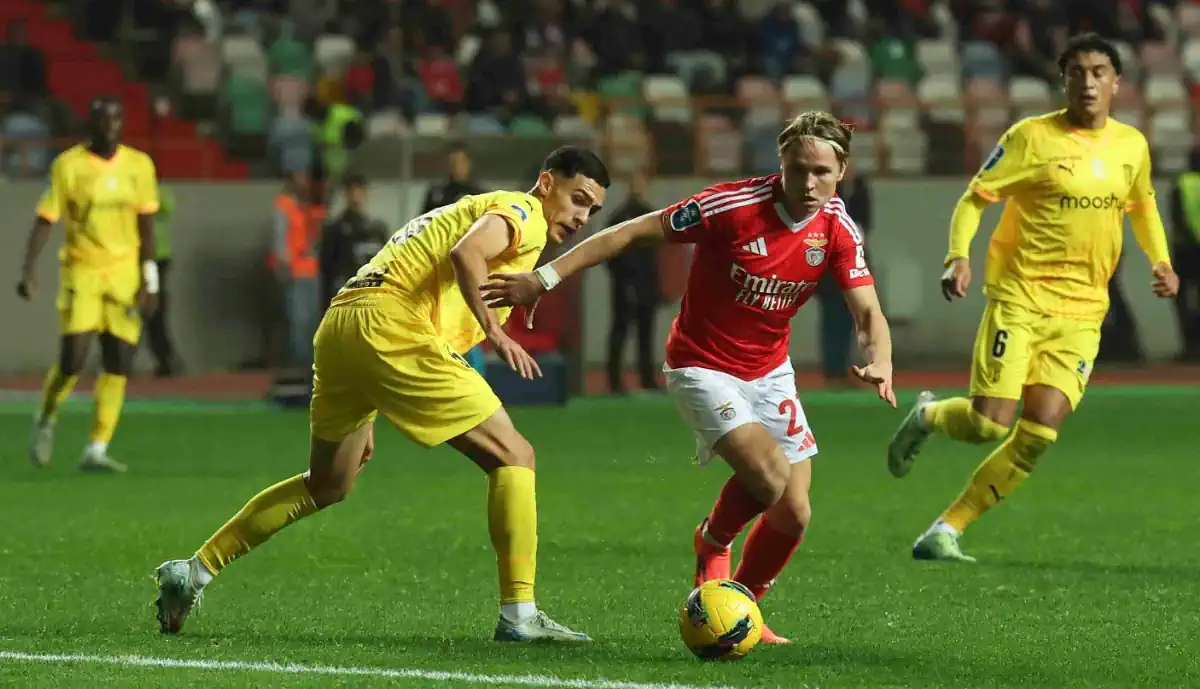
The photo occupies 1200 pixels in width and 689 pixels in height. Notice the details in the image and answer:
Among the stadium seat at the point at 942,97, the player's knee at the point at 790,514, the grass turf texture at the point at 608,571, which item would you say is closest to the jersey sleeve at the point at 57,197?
the grass turf texture at the point at 608,571

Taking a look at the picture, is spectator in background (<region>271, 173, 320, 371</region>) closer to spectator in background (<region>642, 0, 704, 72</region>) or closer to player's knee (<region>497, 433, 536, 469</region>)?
spectator in background (<region>642, 0, 704, 72</region>)

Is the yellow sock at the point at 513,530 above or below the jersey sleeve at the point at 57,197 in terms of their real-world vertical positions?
below

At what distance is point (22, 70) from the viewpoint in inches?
936

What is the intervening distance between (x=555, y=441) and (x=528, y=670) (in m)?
9.16

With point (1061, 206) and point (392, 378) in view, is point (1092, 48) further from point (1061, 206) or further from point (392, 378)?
point (392, 378)

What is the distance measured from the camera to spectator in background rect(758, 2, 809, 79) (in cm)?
2570

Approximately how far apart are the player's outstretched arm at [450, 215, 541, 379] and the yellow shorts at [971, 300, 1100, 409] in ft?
10.7

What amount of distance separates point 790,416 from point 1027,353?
251 cm

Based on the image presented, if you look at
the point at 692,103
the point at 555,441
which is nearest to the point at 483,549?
the point at 555,441

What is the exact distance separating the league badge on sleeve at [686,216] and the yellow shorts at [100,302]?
699 centimetres

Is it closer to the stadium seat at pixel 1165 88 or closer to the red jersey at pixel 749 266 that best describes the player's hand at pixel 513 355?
the red jersey at pixel 749 266

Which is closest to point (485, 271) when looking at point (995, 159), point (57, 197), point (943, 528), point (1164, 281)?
point (943, 528)

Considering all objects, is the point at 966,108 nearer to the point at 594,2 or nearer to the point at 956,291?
the point at 594,2

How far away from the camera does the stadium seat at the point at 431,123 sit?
75.4ft
